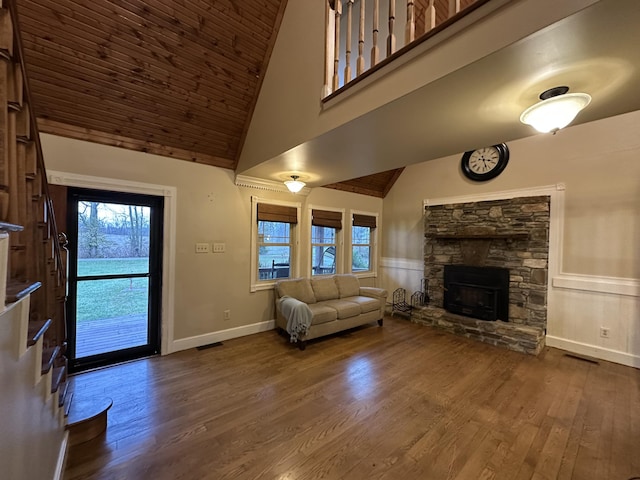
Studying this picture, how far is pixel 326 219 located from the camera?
501 cm

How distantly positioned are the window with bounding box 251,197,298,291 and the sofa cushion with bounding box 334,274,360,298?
2.76 feet

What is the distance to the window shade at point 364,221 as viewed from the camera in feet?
18.2

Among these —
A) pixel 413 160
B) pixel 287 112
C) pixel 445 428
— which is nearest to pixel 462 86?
pixel 413 160

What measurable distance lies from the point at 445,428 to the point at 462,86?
8.02ft

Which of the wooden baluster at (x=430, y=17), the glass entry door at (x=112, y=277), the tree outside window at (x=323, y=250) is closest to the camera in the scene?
the wooden baluster at (x=430, y=17)

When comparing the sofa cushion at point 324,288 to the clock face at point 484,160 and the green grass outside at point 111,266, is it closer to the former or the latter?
the green grass outside at point 111,266

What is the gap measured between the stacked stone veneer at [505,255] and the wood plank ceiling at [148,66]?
3.75 meters

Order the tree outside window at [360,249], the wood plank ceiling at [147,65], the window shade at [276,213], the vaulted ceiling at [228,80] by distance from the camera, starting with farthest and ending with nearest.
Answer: the tree outside window at [360,249] < the window shade at [276,213] < the wood plank ceiling at [147,65] < the vaulted ceiling at [228,80]

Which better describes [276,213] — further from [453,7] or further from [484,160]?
[484,160]

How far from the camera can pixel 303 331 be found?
3.52 m

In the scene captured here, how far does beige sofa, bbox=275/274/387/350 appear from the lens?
12.3ft

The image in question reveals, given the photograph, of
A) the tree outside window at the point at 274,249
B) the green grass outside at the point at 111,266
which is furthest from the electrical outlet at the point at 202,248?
the tree outside window at the point at 274,249

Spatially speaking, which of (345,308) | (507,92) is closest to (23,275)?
(507,92)

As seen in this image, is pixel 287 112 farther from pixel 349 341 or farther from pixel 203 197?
A: pixel 349 341
